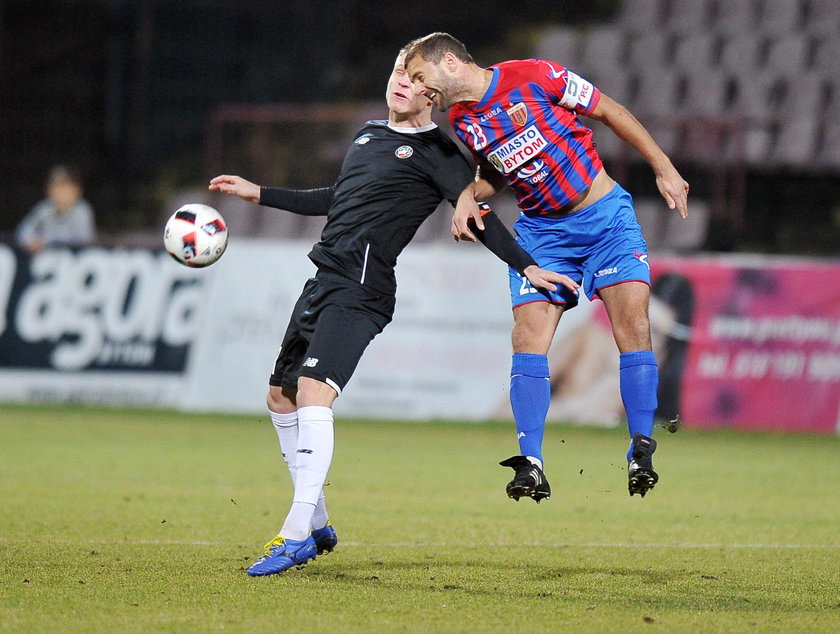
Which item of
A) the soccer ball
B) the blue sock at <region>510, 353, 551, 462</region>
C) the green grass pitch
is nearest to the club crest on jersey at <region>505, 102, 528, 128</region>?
the blue sock at <region>510, 353, 551, 462</region>

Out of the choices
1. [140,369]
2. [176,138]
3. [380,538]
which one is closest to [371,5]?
[176,138]

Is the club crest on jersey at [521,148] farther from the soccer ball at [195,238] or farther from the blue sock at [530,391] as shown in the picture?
the soccer ball at [195,238]

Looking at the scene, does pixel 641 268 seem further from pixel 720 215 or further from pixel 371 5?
pixel 371 5

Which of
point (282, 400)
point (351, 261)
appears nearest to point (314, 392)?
point (282, 400)

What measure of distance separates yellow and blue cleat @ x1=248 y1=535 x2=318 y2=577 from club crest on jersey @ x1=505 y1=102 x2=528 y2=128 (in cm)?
204

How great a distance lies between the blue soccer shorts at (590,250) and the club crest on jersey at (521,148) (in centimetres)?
36

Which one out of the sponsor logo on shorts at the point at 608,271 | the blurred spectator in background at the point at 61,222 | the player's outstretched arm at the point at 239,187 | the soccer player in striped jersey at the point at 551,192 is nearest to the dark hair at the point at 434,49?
the soccer player in striped jersey at the point at 551,192

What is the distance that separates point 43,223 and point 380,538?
324 inches

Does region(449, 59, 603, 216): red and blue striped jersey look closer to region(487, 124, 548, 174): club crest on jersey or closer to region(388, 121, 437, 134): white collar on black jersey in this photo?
region(487, 124, 548, 174): club crest on jersey

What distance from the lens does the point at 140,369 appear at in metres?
13.2

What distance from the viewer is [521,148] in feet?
19.2

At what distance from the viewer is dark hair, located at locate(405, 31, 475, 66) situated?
5.68 metres

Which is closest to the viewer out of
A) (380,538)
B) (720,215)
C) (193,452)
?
(380,538)

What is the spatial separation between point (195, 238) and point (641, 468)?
2208mm
